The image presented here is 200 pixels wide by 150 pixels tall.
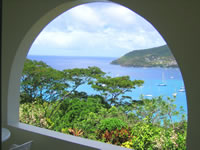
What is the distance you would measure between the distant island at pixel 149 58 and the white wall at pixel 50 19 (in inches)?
255

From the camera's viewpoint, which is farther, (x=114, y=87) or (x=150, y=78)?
(x=150, y=78)

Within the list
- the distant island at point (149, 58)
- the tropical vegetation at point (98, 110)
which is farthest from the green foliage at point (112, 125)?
the distant island at point (149, 58)

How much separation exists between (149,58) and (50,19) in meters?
6.60

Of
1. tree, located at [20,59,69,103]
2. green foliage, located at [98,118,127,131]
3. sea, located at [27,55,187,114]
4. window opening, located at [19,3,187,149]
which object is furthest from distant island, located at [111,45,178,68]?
green foliage, located at [98,118,127,131]

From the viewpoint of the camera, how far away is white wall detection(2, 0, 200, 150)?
2.17m

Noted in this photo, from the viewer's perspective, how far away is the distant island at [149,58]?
891 cm

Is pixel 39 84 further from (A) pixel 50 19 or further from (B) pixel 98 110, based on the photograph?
(A) pixel 50 19

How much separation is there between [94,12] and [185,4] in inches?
363

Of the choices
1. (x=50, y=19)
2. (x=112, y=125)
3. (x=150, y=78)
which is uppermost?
(x=50, y=19)

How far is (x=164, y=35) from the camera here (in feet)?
7.54

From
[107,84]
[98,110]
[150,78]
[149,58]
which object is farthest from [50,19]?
[149,58]

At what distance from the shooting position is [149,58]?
927cm

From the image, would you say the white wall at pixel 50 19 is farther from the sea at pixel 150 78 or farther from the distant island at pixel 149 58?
the distant island at pixel 149 58

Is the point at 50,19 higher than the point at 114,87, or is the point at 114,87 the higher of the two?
the point at 50,19
